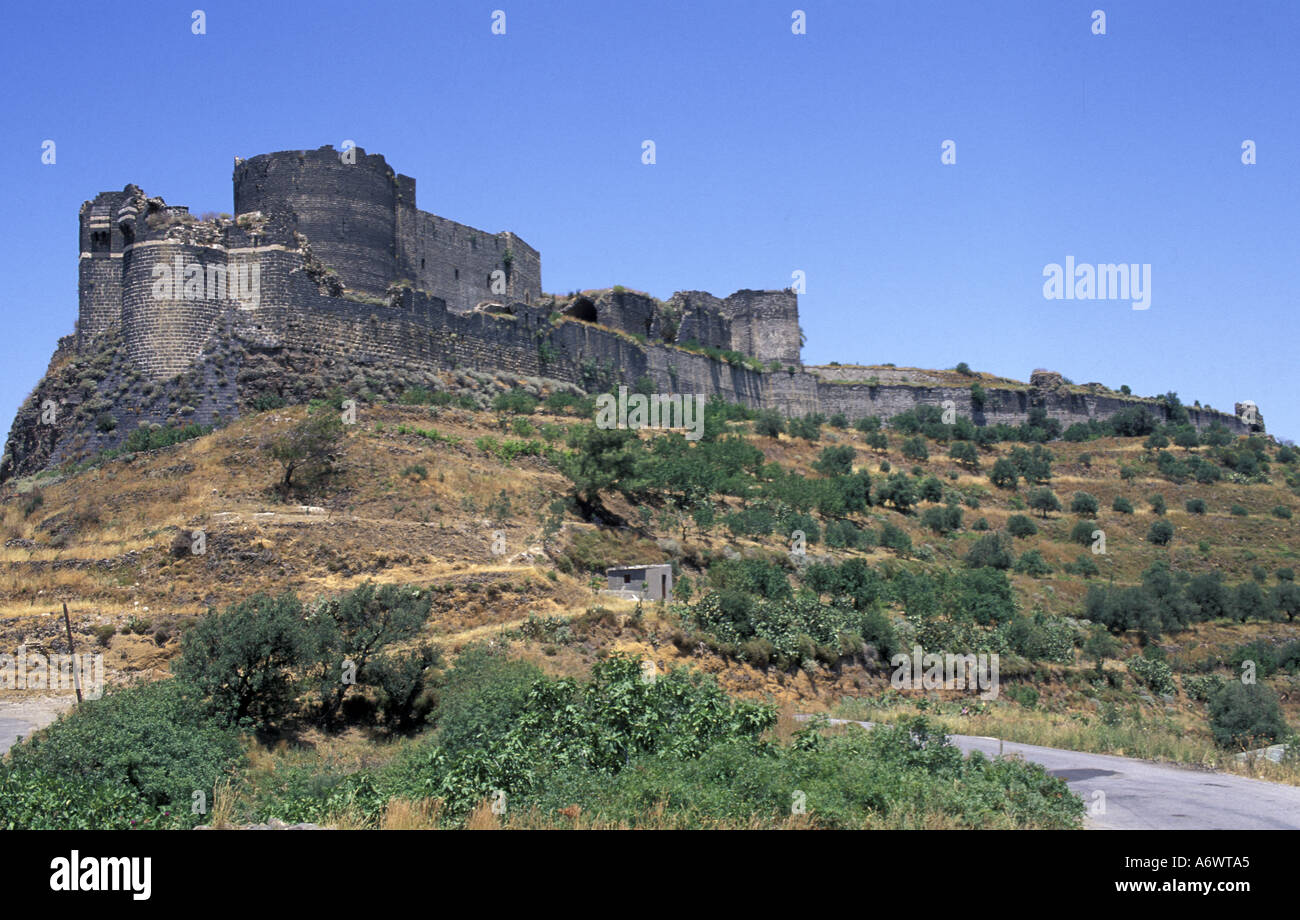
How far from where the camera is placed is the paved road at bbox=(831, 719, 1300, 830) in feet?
28.2

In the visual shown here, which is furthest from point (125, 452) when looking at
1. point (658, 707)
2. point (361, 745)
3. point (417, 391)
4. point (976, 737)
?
point (976, 737)

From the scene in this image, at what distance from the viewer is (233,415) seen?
25109 mm

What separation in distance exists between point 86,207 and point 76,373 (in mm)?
4391

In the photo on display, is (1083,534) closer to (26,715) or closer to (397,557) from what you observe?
(397,557)

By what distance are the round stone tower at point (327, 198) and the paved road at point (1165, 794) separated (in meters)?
22.9

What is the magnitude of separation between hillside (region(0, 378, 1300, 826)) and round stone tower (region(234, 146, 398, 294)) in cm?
553

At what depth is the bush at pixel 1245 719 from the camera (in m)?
17.1

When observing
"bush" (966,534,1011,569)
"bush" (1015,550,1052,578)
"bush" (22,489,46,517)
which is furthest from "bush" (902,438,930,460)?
"bush" (22,489,46,517)

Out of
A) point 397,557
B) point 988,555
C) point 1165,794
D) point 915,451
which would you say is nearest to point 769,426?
point 915,451

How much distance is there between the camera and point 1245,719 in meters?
17.9

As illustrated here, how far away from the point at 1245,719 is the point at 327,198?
81.6 ft

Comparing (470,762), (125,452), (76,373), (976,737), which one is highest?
(76,373)
